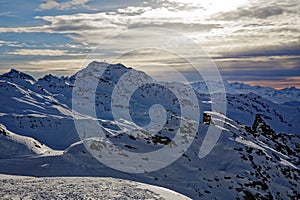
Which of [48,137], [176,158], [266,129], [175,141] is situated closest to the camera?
[176,158]

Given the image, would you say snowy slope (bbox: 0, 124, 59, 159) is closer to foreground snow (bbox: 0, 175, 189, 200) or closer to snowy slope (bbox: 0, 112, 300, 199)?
snowy slope (bbox: 0, 112, 300, 199)

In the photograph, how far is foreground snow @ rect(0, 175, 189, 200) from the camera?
64.5ft

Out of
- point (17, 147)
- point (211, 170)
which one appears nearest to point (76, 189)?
point (211, 170)

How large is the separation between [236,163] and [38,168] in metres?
20.4

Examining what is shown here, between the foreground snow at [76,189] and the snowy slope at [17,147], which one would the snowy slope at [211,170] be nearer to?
the foreground snow at [76,189]

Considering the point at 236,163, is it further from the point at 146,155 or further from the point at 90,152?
the point at 90,152

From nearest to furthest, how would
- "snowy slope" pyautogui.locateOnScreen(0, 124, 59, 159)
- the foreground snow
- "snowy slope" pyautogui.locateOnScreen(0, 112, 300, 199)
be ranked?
the foreground snow < "snowy slope" pyautogui.locateOnScreen(0, 112, 300, 199) < "snowy slope" pyautogui.locateOnScreen(0, 124, 59, 159)

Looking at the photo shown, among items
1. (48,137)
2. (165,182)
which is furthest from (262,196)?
(48,137)

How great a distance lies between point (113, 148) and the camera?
113ft

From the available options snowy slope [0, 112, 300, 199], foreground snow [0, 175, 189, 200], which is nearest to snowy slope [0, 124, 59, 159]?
snowy slope [0, 112, 300, 199]

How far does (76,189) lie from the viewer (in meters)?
21.1

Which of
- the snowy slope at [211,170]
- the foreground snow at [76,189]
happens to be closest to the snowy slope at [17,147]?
the snowy slope at [211,170]

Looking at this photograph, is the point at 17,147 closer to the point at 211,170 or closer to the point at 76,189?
the point at 211,170

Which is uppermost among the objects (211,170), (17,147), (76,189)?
(76,189)
